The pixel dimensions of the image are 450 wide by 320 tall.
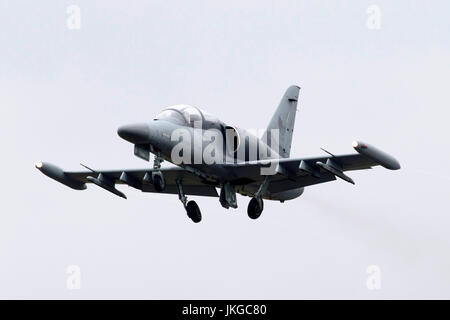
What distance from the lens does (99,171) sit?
155 ft

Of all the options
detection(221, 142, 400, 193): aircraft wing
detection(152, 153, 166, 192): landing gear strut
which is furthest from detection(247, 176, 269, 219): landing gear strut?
detection(152, 153, 166, 192): landing gear strut

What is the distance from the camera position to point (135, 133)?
1602 inches

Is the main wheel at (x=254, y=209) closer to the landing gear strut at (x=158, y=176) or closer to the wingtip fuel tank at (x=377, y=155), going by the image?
the landing gear strut at (x=158, y=176)

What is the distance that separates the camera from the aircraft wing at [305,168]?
40.7 m

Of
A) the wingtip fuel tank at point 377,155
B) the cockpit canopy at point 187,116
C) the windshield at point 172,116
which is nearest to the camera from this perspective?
the wingtip fuel tank at point 377,155

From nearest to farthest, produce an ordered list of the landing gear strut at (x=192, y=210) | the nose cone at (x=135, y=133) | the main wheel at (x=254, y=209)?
the nose cone at (x=135, y=133) → the main wheel at (x=254, y=209) → the landing gear strut at (x=192, y=210)

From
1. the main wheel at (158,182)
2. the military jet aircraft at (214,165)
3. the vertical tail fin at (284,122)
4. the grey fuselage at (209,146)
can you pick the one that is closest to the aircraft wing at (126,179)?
the military jet aircraft at (214,165)

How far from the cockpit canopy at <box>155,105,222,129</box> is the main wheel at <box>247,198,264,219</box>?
3.67 meters

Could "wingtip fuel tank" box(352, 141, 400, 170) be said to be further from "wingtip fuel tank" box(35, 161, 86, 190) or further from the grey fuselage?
"wingtip fuel tank" box(35, 161, 86, 190)

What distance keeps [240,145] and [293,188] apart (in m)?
3.32

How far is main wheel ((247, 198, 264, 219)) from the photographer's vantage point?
148 ft

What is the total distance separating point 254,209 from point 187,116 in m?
4.98
